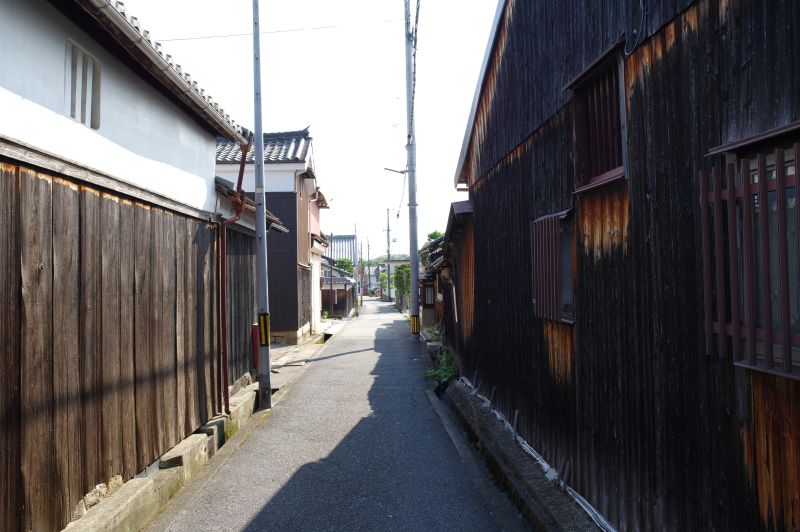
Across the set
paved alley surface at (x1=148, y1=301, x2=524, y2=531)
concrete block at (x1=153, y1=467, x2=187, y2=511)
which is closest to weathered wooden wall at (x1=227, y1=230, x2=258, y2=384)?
paved alley surface at (x1=148, y1=301, x2=524, y2=531)

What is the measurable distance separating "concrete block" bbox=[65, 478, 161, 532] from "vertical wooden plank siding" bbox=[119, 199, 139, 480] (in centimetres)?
25

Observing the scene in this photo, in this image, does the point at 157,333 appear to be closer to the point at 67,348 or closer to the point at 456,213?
the point at 67,348

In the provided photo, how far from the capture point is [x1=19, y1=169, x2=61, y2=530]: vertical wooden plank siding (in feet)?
14.0

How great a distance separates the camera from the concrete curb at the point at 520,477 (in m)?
5.25

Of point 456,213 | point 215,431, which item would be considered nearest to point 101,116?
point 215,431

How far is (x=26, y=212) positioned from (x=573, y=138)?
4863 mm

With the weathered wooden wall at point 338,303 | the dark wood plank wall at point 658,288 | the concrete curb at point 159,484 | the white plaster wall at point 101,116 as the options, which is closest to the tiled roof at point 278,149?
the white plaster wall at point 101,116

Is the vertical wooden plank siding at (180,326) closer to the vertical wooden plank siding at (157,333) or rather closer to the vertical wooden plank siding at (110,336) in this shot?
the vertical wooden plank siding at (157,333)

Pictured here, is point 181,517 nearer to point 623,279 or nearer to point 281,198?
point 623,279

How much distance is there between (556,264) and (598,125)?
1.58 meters

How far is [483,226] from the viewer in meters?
10.6

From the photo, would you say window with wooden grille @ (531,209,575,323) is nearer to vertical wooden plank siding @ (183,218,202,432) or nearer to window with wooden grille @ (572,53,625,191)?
window with wooden grille @ (572,53,625,191)

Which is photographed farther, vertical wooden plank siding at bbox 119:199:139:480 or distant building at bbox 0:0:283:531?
vertical wooden plank siding at bbox 119:199:139:480

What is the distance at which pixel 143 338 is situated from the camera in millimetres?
6465
